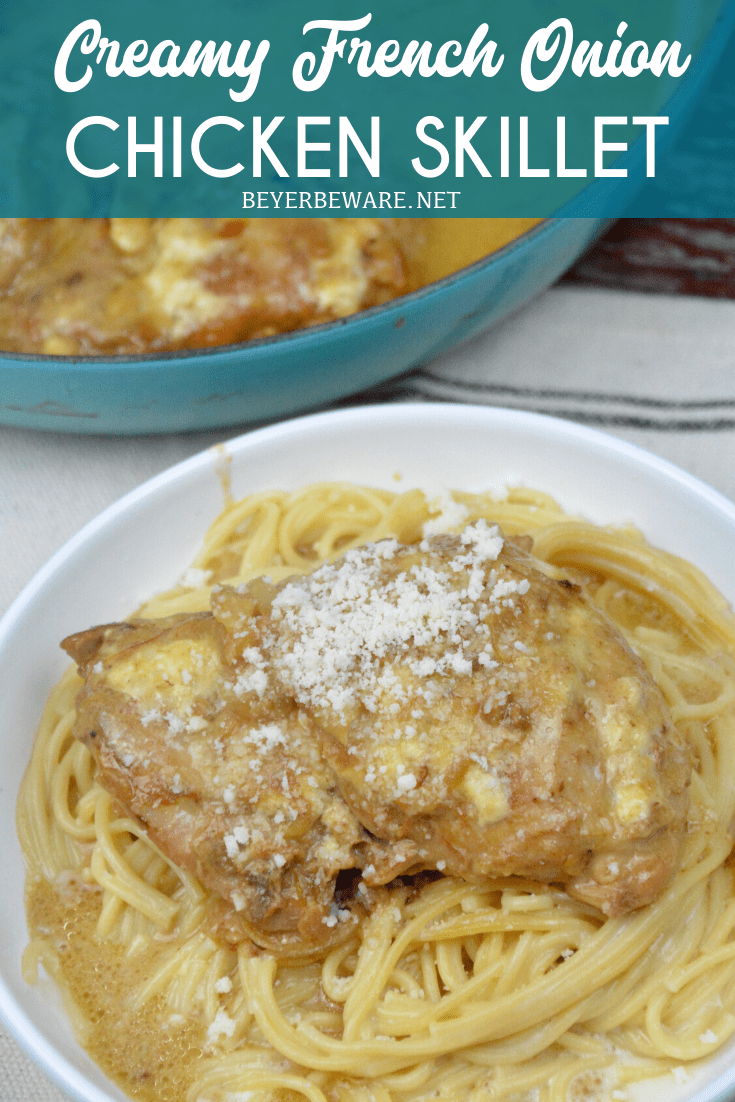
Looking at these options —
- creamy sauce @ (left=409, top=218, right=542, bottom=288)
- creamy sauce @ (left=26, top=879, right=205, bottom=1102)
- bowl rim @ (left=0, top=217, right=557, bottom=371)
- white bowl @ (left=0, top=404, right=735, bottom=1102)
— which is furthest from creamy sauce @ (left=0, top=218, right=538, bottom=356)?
creamy sauce @ (left=26, top=879, right=205, bottom=1102)

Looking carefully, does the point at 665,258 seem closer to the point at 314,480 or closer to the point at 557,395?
the point at 557,395

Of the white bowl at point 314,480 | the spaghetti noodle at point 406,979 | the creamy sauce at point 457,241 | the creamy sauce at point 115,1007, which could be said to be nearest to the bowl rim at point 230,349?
the white bowl at point 314,480

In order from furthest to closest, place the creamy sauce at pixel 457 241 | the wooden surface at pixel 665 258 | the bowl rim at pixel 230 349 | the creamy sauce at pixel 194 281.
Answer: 1. the wooden surface at pixel 665 258
2. the creamy sauce at pixel 457 241
3. the creamy sauce at pixel 194 281
4. the bowl rim at pixel 230 349

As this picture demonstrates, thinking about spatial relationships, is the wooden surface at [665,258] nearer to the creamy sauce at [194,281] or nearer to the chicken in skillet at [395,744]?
the creamy sauce at [194,281]

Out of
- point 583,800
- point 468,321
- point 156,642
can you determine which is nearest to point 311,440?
point 468,321

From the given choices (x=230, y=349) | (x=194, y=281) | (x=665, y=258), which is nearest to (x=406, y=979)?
(x=230, y=349)

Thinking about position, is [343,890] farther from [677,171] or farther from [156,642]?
[677,171]

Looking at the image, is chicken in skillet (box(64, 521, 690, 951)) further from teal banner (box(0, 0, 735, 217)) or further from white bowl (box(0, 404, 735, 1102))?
teal banner (box(0, 0, 735, 217))
